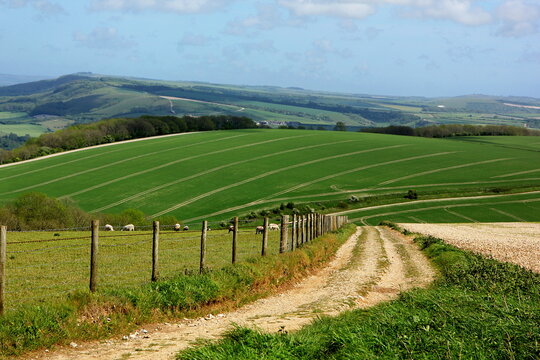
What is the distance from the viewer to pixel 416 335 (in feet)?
30.9

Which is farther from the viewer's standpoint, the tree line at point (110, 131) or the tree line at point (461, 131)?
the tree line at point (461, 131)

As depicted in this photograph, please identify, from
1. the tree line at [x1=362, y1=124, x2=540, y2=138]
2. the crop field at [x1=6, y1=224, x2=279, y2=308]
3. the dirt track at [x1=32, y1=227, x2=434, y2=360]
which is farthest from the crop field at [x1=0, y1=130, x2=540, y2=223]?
the dirt track at [x1=32, y1=227, x2=434, y2=360]

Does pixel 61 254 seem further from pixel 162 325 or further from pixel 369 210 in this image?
pixel 369 210

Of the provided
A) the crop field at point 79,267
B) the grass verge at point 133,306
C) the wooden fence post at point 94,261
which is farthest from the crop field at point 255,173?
the wooden fence post at point 94,261

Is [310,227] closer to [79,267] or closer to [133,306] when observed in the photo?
[79,267]

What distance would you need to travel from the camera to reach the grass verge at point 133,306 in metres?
11.0

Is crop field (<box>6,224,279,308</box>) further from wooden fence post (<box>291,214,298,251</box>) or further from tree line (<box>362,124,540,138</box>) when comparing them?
tree line (<box>362,124,540,138</box>)

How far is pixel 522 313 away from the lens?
1055cm

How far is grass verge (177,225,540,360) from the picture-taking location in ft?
28.7

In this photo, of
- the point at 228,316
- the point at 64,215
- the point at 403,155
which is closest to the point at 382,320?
the point at 228,316

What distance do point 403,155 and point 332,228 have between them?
7209 centimetres

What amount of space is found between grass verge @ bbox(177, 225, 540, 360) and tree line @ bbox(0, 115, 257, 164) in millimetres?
123093

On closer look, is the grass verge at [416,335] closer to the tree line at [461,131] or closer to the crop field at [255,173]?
the crop field at [255,173]

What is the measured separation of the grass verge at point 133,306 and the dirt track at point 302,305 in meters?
0.39
